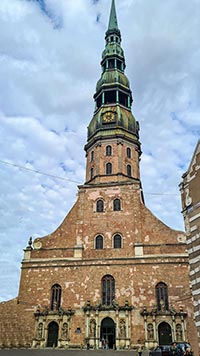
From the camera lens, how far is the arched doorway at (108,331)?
26766 millimetres

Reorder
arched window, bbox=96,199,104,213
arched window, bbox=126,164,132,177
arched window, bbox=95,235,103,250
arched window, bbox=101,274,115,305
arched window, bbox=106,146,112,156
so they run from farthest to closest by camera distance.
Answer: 1. arched window, bbox=106,146,112,156
2. arched window, bbox=126,164,132,177
3. arched window, bbox=96,199,104,213
4. arched window, bbox=95,235,103,250
5. arched window, bbox=101,274,115,305

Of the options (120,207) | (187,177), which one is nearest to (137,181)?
(120,207)

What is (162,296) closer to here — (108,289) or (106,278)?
(108,289)

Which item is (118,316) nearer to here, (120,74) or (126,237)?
(126,237)

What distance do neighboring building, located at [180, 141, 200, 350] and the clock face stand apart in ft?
83.2

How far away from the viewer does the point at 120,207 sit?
31875 mm

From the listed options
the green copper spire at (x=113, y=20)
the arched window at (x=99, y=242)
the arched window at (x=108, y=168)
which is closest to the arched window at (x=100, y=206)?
the arched window at (x=99, y=242)

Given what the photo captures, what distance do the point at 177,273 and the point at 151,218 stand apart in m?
5.39

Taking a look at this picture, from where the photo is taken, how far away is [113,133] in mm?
35938

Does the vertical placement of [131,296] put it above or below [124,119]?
below

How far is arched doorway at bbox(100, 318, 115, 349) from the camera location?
87.8 feet

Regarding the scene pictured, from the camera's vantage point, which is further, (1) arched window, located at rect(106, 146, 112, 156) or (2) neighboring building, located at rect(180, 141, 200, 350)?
(1) arched window, located at rect(106, 146, 112, 156)

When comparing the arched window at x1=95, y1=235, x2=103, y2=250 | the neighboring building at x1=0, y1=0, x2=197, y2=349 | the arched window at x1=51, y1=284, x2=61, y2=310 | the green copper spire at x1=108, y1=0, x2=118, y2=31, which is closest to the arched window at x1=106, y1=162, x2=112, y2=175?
the neighboring building at x1=0, y1=0, x2=197, y2=349

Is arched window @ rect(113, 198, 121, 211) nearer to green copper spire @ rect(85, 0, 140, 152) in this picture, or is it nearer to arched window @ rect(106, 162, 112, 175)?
arched window @ rect(106, 162, 112, 175)
